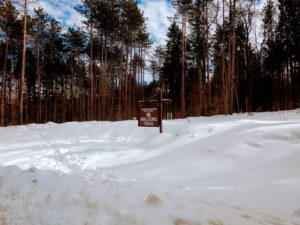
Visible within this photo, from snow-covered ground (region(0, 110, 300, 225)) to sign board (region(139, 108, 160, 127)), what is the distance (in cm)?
191

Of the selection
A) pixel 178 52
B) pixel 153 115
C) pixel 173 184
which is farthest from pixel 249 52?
pixel 173 184

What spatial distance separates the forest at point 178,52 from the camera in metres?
18.9

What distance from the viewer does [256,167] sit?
414cm

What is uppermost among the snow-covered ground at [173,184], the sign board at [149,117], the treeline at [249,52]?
the treeline at [249,52]

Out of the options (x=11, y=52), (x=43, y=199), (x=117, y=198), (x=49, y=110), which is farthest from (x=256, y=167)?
(x=49, y=110)

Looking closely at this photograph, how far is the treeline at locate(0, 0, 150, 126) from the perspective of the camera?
20.8m

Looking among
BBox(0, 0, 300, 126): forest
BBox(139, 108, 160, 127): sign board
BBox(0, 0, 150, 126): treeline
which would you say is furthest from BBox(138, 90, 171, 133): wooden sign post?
BBox(0, 0, 150, 126): treeline

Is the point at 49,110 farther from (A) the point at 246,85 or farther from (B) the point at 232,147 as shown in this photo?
(B) the point at 232,147

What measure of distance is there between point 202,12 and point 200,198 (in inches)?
767

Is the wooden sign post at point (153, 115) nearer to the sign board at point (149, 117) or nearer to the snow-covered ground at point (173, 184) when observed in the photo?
the sign board at point (149, 117)

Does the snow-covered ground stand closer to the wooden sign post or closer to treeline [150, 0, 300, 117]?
the wooden sign post

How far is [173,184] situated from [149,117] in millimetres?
5134

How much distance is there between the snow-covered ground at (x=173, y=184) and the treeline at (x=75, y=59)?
14.7 metres

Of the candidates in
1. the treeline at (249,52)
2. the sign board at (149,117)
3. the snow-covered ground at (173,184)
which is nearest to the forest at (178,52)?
the treeline at (249,52)
